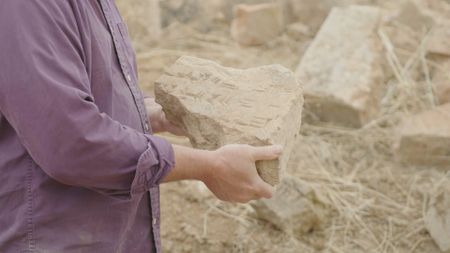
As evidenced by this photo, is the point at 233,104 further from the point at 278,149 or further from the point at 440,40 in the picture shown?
the point at 440,40

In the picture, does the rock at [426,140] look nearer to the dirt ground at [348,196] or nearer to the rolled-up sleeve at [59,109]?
the dirt ground at [348,196]

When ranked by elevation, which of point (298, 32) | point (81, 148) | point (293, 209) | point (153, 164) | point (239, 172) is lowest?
point (298, 32)

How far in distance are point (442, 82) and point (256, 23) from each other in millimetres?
1804

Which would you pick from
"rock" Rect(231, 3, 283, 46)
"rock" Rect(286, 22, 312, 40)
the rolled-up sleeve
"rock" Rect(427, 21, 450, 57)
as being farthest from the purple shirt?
"rock" Rect(286, 22, 312, 40)

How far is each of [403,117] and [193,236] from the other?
71.9 inches

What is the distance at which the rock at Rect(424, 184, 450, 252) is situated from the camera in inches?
129

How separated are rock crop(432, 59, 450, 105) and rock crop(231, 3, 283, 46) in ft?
5.12

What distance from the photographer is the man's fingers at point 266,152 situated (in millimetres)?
1915

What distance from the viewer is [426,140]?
3.96 meters

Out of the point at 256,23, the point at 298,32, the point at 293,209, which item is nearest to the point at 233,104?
the point at 293,209

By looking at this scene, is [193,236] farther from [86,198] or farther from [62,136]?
[62,136]

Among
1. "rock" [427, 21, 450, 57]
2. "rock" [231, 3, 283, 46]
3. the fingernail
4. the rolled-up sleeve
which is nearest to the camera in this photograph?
the rolled-up sleeve

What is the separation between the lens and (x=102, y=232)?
1.92 meters

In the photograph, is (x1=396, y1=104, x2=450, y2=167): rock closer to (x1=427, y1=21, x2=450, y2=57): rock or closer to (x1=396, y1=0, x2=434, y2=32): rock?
(x1=427, y1=21, x2=450, y2=57): rock
